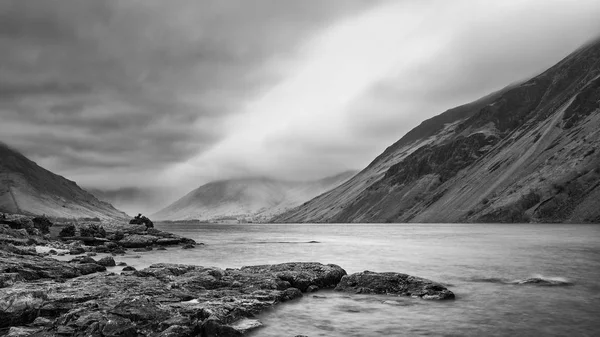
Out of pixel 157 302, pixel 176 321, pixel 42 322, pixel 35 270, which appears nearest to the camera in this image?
pixel 176 321

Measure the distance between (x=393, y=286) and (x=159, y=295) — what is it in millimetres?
17166

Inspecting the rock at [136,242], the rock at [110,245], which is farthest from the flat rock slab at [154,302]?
the rock at [136,242]

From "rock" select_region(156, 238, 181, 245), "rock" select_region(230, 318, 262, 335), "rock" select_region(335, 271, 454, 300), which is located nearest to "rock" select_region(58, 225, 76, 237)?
"rock" select_region(156, 238, 181, 245)

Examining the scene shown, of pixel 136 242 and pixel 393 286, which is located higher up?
pixel 136 242

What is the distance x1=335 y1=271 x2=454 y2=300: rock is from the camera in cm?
2819

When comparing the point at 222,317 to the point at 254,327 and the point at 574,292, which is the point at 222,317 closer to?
the point at 254,327

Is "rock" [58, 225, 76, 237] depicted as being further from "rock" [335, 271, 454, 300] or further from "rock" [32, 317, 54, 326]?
"rock" [32, 317, 54, 326]

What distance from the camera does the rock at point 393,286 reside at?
28188mm

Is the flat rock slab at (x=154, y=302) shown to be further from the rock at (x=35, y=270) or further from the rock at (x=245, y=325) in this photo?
the rock at (x=35, y=270)

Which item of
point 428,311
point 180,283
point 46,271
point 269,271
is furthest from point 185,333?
point 46,271

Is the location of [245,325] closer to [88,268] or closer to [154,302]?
[154,302]

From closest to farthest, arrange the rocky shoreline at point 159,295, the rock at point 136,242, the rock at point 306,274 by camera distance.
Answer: the rocky shoreline at point 159,295
the rock at point 306,274
the rock at point 136,242

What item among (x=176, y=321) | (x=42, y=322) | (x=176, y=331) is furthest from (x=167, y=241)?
(x=176, y=331)

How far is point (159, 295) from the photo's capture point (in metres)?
23.7
